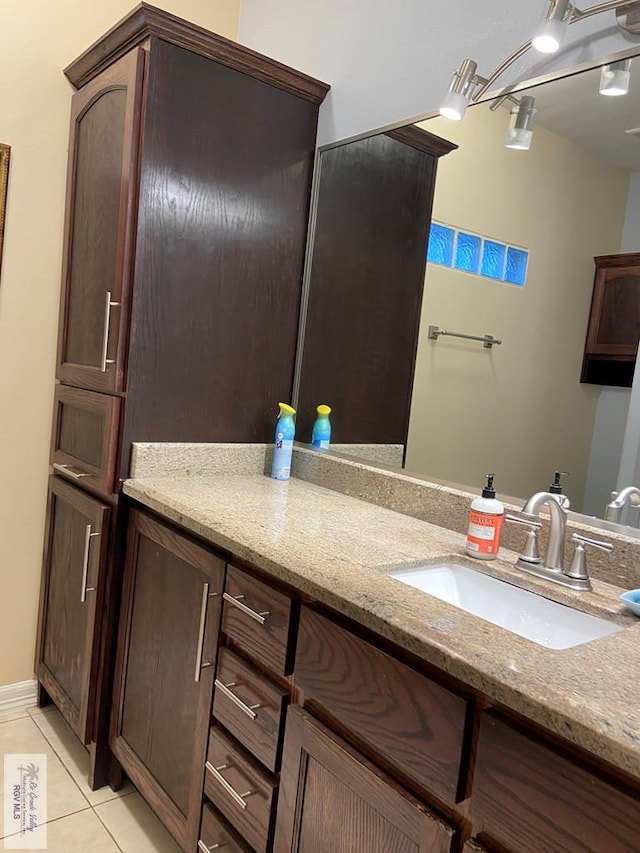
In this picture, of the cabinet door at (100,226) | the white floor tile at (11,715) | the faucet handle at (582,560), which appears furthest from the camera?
the white floor tile at (11,715)

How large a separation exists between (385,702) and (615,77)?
1.27m

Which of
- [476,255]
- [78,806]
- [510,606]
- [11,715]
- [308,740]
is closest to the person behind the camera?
[308,740]

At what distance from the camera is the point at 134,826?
1681 mm

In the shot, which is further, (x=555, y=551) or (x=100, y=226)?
(x=100, y=226)

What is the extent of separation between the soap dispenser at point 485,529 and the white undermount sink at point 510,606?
0.17ft

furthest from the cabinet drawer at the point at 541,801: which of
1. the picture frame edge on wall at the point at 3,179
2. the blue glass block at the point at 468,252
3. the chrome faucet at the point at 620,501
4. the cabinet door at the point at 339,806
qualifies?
the picture frame edge on wall at the point at 3,179

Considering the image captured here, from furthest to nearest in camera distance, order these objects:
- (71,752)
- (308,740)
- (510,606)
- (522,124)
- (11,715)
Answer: (11,715)
(71,752)
(522,124)
(510,606)
(308,740)

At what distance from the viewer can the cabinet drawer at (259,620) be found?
1148mm

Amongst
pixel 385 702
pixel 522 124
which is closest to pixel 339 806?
pixel 385 702

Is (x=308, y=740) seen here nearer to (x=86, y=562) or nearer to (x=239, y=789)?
(x=239, y=789)

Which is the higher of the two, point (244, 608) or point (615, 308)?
point (615, 308)

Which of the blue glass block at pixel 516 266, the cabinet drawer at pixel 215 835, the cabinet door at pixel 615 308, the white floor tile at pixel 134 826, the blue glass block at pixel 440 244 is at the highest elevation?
the blue glass block at pixel 440 244

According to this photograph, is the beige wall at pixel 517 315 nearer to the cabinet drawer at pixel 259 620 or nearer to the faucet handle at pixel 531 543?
the faucet handle at pixel 531 543

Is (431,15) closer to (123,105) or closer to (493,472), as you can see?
(123,105)
